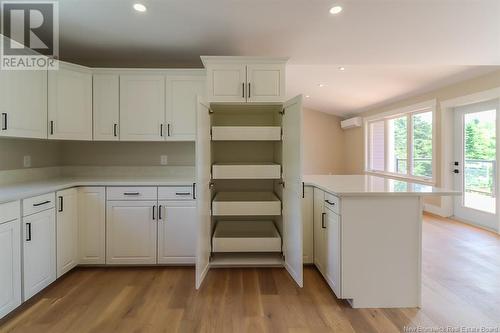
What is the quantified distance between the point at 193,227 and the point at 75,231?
1125mm

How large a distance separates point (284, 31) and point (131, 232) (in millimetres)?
2496

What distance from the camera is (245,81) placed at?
2.62 meters

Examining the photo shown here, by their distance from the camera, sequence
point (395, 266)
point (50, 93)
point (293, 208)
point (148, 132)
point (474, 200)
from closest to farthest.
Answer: point (395, 266) → point (293, 208) → point (50, 93) → point (148, 132) → point (474, 200)

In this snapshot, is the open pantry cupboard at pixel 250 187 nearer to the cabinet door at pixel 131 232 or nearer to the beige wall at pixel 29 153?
the cabinet door at pixel 131 232

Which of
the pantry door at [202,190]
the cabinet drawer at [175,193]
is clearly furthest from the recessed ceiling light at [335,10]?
the cabinet drawer at [175,193]

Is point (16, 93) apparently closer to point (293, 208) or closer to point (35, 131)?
point (35, 131)

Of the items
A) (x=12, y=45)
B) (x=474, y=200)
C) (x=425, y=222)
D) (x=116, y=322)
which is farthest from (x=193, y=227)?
(x=474, y=200)

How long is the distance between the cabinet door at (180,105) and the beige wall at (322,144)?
5.79m

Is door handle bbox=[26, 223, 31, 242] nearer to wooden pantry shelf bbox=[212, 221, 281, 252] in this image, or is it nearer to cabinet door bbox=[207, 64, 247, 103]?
wooden pantry shelf bbox=[212, 221, 281, 252]

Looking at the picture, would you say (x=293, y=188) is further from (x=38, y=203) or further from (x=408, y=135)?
(x=408, y=135)

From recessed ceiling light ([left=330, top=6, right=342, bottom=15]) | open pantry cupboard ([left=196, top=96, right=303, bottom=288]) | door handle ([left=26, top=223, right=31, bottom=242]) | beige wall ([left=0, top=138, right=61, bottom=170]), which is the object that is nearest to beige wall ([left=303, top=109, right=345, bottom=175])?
open pantry cupboard ([left=196, top=96, right=303, bottom=288])

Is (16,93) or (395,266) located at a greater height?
(16,93)

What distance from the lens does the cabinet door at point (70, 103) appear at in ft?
8.29

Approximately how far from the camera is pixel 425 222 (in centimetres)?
434
